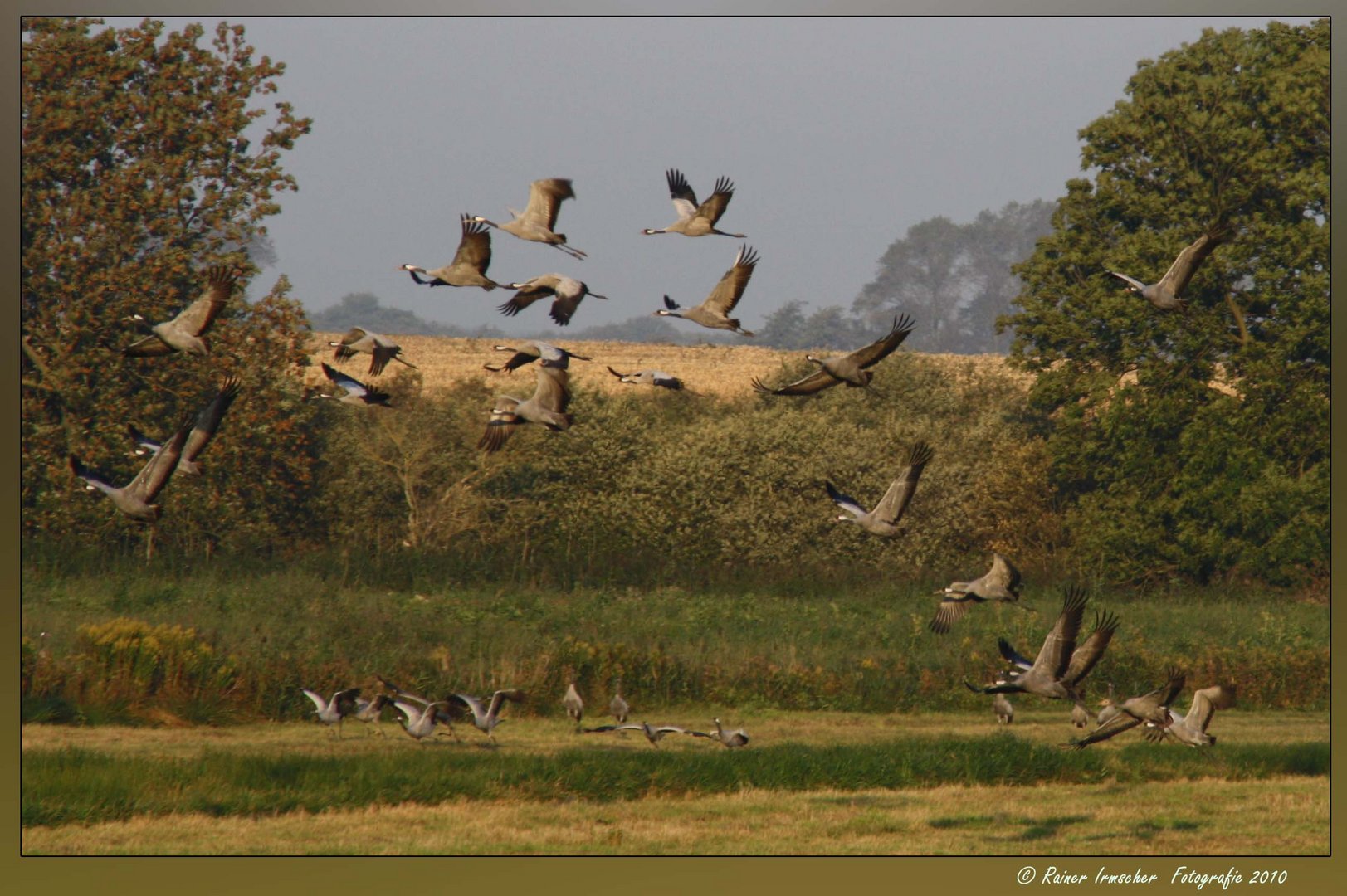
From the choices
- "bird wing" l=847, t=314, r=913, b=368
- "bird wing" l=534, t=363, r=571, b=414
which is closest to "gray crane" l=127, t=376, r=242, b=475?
"bird wing" l=534, t=363, r=571, b=414

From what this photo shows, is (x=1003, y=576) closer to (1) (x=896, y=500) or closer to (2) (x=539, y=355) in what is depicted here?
(1) (x=896, y=500)

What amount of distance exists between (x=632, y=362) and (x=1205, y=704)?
72461mm

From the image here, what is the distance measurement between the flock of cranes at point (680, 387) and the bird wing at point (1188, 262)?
17 mm

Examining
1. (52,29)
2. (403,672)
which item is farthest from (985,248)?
(403,672)

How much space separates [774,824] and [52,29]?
88.8 feet

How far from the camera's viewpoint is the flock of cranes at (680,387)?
13680 mm

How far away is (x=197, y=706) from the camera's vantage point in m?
21.9

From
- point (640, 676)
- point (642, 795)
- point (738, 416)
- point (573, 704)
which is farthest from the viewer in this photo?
point (738, 416)

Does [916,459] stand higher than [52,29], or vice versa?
[52,29]

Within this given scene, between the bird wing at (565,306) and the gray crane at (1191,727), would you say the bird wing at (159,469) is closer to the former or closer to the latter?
the bird wing at (565,306)

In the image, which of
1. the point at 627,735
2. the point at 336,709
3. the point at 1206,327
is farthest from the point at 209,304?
the point at 1206,327

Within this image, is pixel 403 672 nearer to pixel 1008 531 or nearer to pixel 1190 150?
pixel 1008 531

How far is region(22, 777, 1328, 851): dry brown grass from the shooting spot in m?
15.1

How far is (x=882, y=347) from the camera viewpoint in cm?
1466
